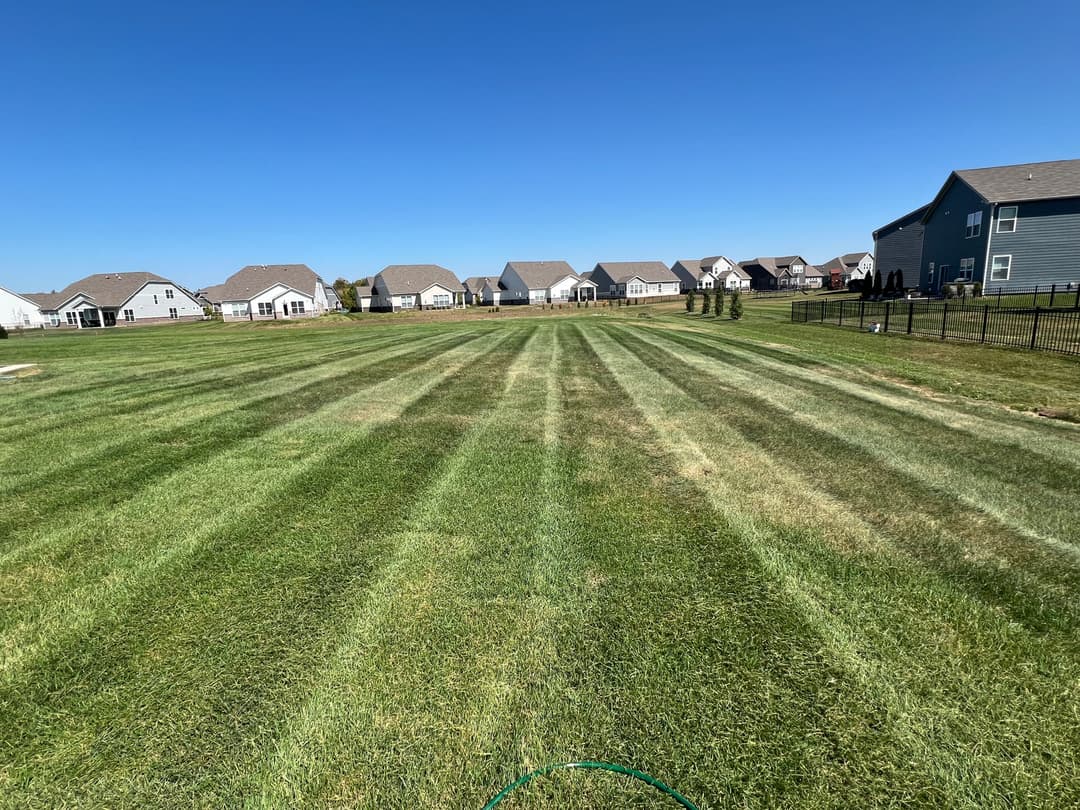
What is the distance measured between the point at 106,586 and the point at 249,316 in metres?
63.4

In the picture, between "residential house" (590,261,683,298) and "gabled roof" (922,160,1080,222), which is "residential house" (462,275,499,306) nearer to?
"residential house" (590,261,683,298)

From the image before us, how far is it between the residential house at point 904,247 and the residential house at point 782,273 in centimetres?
4342

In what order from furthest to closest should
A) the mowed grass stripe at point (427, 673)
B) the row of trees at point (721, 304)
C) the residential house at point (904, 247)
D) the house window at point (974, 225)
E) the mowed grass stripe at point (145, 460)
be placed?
the residential house at point (904, 247), the house window at point (974, 225), the row of trees at point (721, 304), the mowed grass stripe at point (145, 460), the mowed grass stripe at point (427, 673)

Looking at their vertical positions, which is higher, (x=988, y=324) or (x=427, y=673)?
(x=988, y=324)

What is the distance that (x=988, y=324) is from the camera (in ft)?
60.4

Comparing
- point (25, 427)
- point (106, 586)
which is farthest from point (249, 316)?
point (106, 586)

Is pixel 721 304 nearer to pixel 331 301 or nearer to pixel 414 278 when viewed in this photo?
pixel 414 278

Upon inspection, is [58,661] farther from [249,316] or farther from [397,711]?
[249,316]

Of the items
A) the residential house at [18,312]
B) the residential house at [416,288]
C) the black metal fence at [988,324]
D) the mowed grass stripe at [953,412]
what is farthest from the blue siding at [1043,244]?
the residential house at [18,312]

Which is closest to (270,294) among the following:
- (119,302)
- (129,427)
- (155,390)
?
(119,302)

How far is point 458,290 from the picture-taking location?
242 ft

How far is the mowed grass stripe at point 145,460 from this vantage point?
4620 mm

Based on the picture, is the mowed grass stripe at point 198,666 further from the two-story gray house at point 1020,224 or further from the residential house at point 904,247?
the residential house at point 904,247

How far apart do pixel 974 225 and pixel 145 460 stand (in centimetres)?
4731
